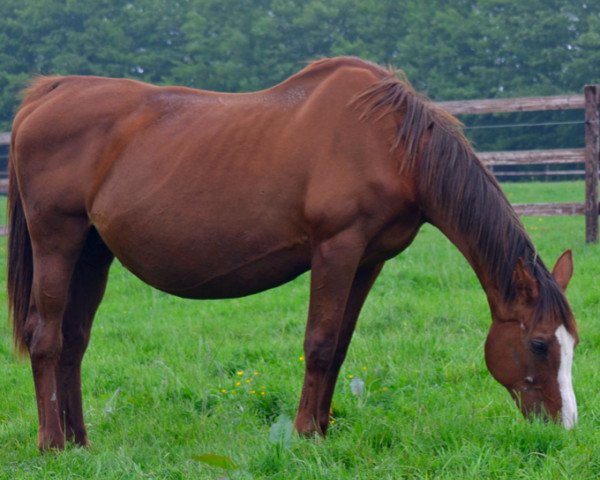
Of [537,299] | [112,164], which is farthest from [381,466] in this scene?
[112,164]

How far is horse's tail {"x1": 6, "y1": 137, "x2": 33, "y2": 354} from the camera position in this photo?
5219 mm

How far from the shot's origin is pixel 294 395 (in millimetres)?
5375

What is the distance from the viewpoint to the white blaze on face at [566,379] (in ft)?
13.6

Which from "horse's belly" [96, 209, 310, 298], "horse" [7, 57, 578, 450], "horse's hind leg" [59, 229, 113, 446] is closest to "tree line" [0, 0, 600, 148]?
"horse's hind leg" [59, 229, 113, 446]

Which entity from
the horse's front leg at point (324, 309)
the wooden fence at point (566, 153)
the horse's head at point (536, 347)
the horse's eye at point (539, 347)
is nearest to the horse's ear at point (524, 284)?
the horse's head at point (536, 347)

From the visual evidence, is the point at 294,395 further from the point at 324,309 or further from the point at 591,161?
the point at 591,161

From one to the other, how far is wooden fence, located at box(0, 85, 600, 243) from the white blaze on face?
6.84 m

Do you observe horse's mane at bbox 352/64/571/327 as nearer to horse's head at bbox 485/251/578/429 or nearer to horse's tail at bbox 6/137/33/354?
horse's head at bbox 485/251/578/429

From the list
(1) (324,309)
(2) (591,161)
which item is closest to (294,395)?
(1) (324,309)

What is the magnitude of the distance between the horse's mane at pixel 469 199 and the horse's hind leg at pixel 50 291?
1.77 meters

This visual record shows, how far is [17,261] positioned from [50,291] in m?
0.51

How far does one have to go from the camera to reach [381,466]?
3.83 metres

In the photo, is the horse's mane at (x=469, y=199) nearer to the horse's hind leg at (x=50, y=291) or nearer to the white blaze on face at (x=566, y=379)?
the white blaze on face at (x=566, y=379)

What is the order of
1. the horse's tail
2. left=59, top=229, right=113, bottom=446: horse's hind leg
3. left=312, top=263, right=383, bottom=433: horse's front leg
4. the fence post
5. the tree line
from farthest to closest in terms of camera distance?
the tree line, the fence post, the horse's tail, left=59, top=229, right=113, bottom=446: horse's hind leg, left=312, top=263, right=383, bottom=433: horse's front leg
